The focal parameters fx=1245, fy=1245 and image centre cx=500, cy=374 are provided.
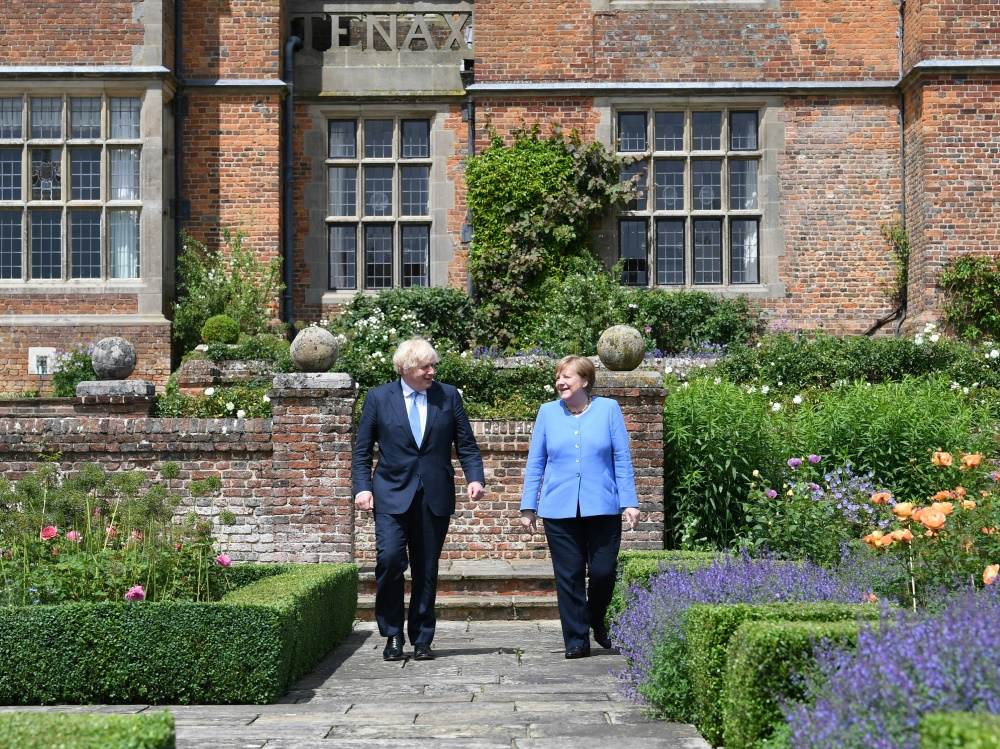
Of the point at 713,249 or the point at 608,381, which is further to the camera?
the point at 713,249

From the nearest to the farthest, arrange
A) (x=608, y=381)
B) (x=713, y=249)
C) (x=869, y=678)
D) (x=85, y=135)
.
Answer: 1. (x=869, y=678)
2. (x=608, y=381)
3. (x=85, y=135)
4. (x=713, y=249)

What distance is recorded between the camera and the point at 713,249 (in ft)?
53.6

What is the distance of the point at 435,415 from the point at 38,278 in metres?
10.2

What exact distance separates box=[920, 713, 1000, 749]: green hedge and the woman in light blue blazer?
378 cm

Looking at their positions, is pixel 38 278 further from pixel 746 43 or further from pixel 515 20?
pixel 746 43

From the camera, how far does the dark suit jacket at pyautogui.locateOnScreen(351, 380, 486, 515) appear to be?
21.9ft

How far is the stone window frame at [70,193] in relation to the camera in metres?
15.2

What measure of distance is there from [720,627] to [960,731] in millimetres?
2024

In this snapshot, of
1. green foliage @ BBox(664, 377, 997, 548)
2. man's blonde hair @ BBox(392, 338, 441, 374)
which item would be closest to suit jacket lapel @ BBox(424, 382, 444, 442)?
man's blonde hair @ BBox(392, 338, 441, 374)

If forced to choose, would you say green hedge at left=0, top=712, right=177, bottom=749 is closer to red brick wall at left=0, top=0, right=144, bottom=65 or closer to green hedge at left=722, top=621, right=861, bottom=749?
green hedge at left=722, top=621, right=861, bottom=749

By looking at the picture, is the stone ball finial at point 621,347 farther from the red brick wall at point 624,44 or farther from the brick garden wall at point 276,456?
the red brick wall at point 624,44

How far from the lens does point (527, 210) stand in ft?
52.0

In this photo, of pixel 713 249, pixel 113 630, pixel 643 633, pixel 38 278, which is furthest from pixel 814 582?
pixel 38 278

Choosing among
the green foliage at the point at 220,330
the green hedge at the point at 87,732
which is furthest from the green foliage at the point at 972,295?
the green hedge at the point at 87,732
